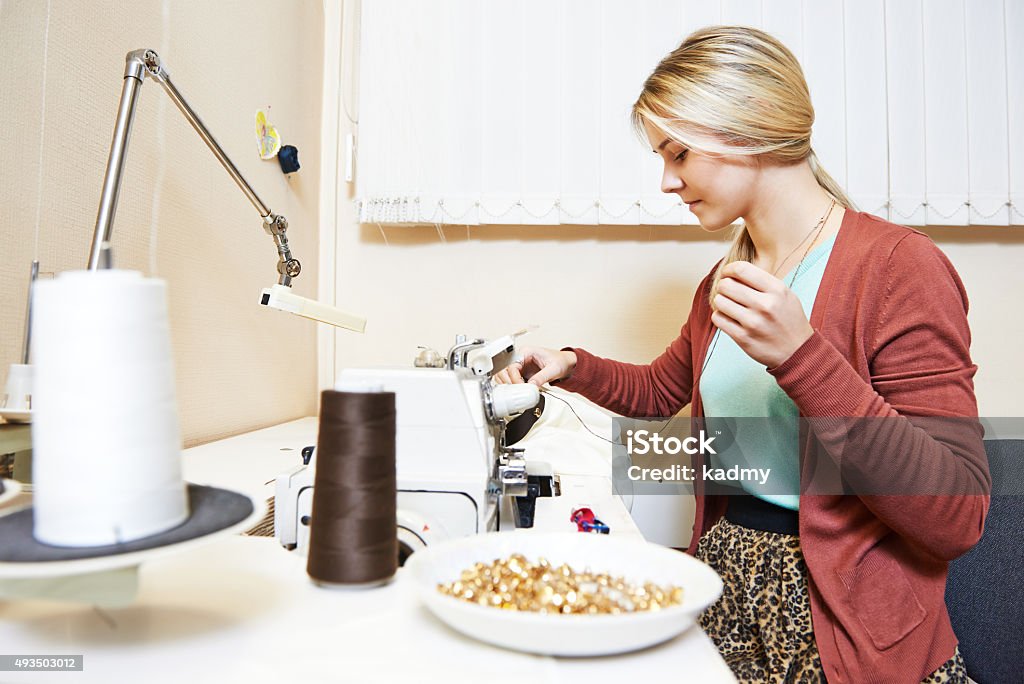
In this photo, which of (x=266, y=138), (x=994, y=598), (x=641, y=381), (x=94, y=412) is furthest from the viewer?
(x=266, y=138)

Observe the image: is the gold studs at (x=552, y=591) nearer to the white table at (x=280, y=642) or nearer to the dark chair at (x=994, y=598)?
the white table at (x=280, y=642)

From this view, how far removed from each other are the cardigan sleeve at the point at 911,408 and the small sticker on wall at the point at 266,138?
1343 mm

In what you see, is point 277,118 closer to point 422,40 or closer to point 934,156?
point 422,40

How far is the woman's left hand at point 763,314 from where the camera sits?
723mm

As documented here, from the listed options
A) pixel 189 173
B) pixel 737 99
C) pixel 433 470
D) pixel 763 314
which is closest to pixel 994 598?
pixel 763 314

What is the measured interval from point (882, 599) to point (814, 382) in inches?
12.2

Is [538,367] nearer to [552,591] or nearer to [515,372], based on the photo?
[515,372]

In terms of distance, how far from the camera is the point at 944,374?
797mm

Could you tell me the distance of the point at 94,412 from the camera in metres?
0.37

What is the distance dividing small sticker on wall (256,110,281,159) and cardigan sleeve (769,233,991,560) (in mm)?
1343

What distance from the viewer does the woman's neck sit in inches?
40.3

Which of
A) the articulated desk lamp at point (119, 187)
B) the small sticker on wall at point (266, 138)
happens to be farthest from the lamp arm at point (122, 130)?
the small sticker on wall at point (266, 138)

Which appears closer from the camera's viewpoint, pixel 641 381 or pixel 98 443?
pixel 98 443

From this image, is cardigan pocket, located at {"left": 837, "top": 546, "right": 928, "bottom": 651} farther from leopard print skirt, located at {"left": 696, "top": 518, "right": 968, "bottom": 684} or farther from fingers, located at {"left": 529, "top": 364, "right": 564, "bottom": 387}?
fingers, located at {"left": 529, "top": 364, "right": 564, "bottom": 387}
